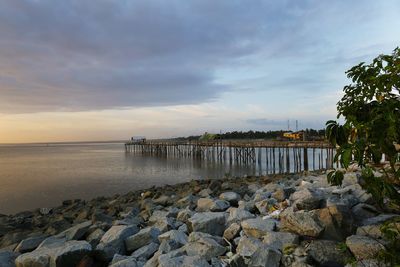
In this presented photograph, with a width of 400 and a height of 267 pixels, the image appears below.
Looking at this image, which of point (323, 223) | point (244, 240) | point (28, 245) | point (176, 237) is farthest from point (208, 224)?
point (28, 245)

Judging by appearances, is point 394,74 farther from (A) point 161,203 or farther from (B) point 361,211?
(A) point 161,203

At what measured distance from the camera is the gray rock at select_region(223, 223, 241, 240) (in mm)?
5266

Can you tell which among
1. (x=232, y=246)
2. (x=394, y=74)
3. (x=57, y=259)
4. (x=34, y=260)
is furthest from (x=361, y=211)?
(x=34, y=260)

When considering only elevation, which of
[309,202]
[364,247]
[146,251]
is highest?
[309,202]

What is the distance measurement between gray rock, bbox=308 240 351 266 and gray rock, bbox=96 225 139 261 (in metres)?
2.75

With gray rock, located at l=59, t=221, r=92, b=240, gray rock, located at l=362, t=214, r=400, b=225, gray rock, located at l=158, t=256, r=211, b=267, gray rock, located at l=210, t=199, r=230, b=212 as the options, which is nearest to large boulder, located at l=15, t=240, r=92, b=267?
gray rock, located at l=59, t=221, r=92, b=240

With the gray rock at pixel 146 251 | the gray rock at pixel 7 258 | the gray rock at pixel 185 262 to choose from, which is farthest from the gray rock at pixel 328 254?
the gray rock at pixel 7 258

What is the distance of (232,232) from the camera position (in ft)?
17.4

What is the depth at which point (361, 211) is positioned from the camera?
5.25 m

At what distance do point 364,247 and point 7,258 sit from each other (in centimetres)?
492

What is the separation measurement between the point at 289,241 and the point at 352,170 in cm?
459

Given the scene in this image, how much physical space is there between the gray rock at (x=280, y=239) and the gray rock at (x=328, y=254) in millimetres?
273

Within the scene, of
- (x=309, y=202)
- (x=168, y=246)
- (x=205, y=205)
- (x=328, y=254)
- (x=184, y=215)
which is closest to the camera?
(x=328, y=254)

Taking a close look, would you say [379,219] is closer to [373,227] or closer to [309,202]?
[373,227]
